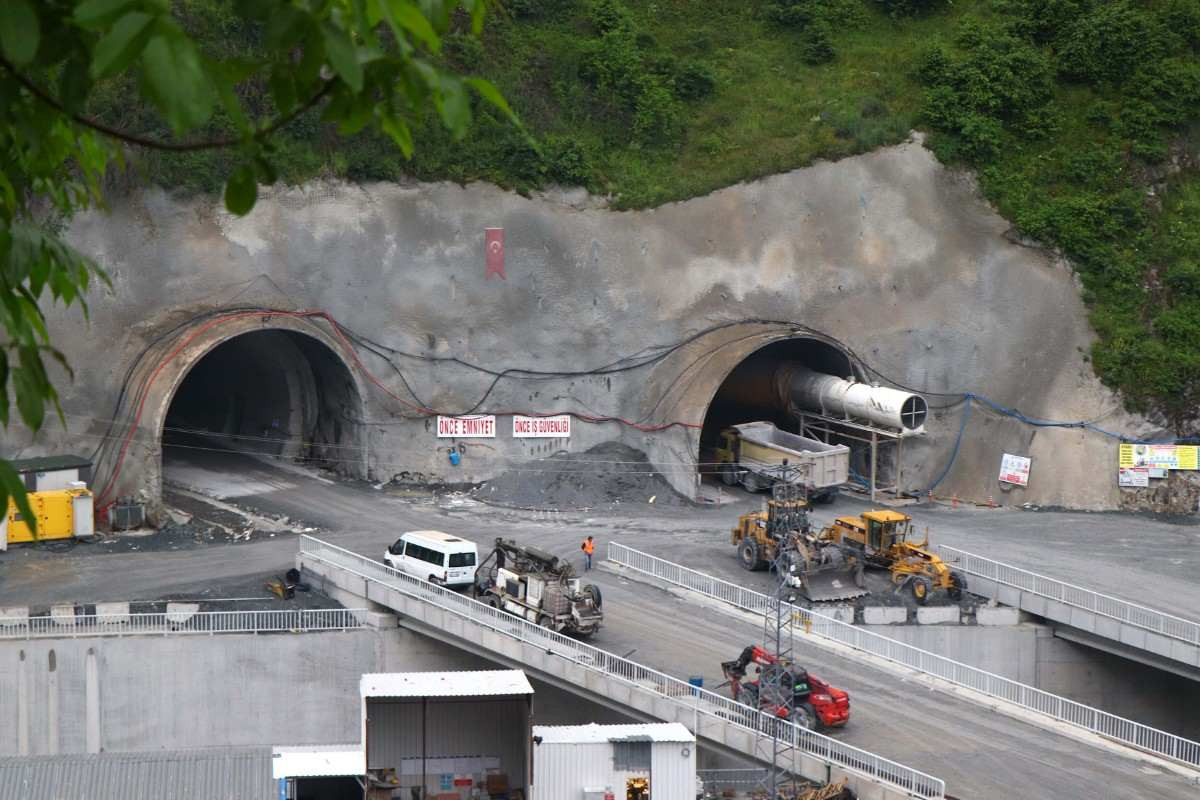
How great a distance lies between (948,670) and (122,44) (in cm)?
3370

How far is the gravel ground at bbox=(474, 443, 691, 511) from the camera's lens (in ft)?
160

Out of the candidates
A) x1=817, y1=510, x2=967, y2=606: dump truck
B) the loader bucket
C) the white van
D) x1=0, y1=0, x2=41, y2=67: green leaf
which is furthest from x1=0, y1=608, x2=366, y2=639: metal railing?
x1=0, y1=0, x2=41, y2=67: green leaf

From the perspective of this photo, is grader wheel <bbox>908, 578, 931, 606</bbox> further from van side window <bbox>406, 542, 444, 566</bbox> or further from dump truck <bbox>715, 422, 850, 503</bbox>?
van side window <bbox>406, 542, 444, 566</bbox>

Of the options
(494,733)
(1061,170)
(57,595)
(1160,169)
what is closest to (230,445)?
(57,595)

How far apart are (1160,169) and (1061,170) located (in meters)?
3.57

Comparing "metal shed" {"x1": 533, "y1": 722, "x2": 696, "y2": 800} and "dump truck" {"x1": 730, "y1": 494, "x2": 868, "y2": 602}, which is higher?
"dump truck" {"x1": 730, "y1": 494, "x2": 868, "y2": 602}

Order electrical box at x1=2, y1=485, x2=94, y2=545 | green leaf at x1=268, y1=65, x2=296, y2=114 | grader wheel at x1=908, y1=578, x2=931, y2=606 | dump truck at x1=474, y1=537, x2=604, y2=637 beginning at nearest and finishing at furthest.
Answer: green leaf at x1=268, y1=65, x2=296, y2=114 → dump truck at x1=474, y1=537, x2=604, y2=637 → grader wheel at x1=908, y1=578, x2=931, y2=606 → electrical box at x1=2, y1=485, x2=94, y2=545

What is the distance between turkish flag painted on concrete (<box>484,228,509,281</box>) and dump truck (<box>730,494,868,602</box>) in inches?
549

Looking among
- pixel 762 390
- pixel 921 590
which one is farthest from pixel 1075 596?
pixel 762 390

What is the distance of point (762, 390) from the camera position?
5491 centimetres

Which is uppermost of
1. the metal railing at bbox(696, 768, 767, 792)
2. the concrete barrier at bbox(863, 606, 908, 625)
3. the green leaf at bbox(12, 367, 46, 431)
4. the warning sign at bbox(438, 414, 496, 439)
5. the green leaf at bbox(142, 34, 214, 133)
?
the green leaf at bbox(142, 34, 214, 133)

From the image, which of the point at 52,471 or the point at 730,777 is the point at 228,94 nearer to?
the point at 730,777

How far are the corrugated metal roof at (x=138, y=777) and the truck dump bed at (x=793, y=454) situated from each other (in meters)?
21.1

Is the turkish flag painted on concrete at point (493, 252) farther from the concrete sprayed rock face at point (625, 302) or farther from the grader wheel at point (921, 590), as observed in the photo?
the grader wheel at point (921, 590)
